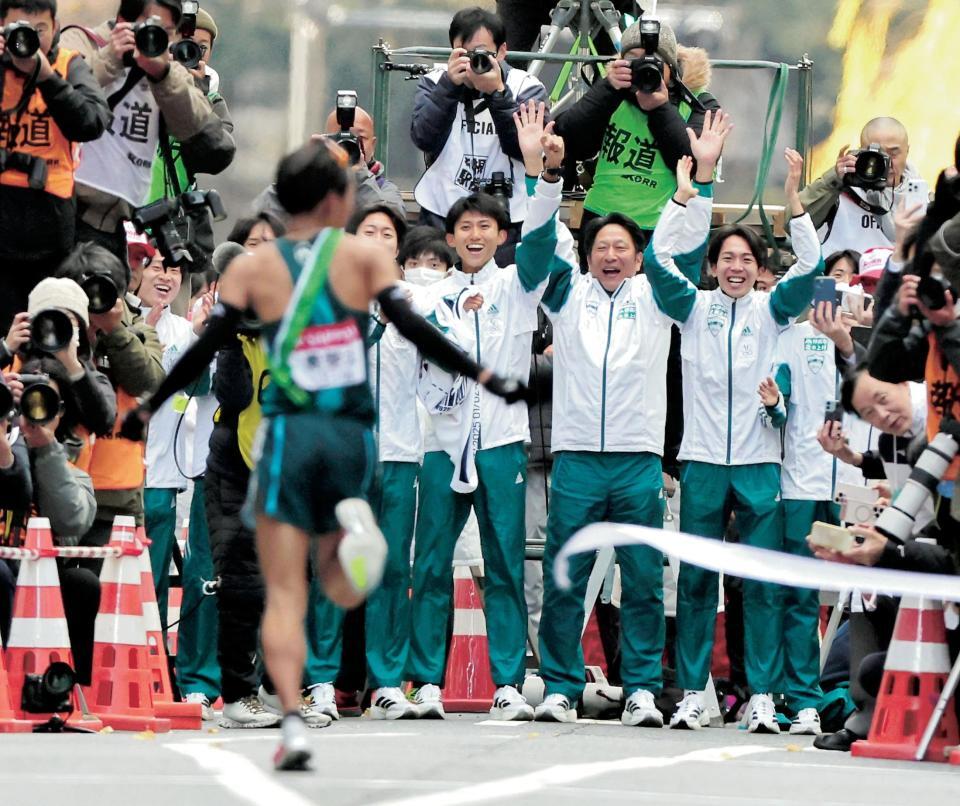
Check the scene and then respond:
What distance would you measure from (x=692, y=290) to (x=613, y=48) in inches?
120

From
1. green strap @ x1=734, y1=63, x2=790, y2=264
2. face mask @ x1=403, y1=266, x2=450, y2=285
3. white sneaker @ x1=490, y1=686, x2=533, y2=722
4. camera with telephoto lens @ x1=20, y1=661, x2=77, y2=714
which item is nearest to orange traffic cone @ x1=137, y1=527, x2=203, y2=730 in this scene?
camera with telephoto lens @ x1=20, y1=661, x2=77, y2=714

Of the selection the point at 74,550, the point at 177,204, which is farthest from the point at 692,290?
the point at 74,550

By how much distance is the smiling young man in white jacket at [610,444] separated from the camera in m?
12.1

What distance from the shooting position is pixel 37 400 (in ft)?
35.3

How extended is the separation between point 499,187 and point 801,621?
116 inches

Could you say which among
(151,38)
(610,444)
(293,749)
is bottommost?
(293,749)

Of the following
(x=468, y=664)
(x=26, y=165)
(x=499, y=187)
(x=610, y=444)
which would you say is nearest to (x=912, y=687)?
(x=610, y=444)

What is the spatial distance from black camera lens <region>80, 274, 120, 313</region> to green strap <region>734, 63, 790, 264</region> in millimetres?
4501

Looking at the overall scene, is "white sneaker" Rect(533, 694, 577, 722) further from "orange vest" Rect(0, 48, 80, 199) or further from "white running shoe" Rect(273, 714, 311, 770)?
"white running shoe" Rect(273, 714, 311, 770)

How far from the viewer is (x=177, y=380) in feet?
28.9

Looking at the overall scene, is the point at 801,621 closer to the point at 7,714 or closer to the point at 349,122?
the point at 349,122

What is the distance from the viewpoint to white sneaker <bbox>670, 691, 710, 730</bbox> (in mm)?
11938

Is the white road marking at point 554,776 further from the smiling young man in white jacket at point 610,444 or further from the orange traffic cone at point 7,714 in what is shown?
the orange traffic cone at point 7,714

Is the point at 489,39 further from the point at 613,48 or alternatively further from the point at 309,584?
the point at 309,584
